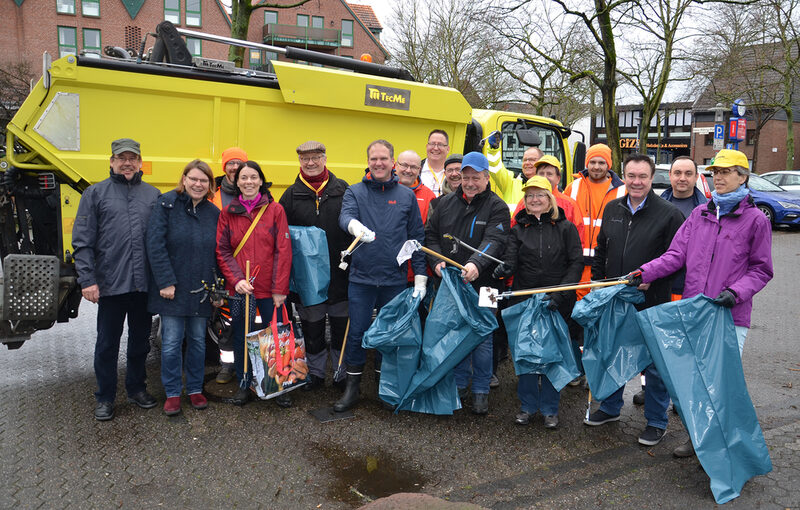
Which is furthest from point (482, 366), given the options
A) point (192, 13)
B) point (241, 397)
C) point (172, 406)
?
point (192, 13)

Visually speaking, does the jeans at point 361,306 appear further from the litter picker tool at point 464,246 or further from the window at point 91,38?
the window at point 91,38

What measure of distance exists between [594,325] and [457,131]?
3.00 meters

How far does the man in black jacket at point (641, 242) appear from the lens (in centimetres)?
401

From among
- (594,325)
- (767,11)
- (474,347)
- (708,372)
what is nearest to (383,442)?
(474,347)

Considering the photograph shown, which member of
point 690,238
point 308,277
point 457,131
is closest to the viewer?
point 690,238

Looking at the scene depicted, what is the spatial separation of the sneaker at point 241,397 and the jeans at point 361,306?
0.79 m

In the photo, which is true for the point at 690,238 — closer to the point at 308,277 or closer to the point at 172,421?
the point at 308,277

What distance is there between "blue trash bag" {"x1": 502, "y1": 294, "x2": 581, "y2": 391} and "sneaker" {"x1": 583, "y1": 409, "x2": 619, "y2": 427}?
0.40m

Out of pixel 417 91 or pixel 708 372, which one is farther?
pixel 417 91

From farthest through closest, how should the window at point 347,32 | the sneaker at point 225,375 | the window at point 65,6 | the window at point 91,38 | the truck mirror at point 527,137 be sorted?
the window at point 347,32
the window at point 91,38
the window at point 65,6
the truck mirror at point 527,137
the sneaker at point 225,375

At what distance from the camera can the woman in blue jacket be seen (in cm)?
407

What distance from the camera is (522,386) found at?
168 inches

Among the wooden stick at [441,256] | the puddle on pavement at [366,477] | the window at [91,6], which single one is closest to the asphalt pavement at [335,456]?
the puddle on pavement at [366,477]

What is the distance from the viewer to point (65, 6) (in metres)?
34.4
